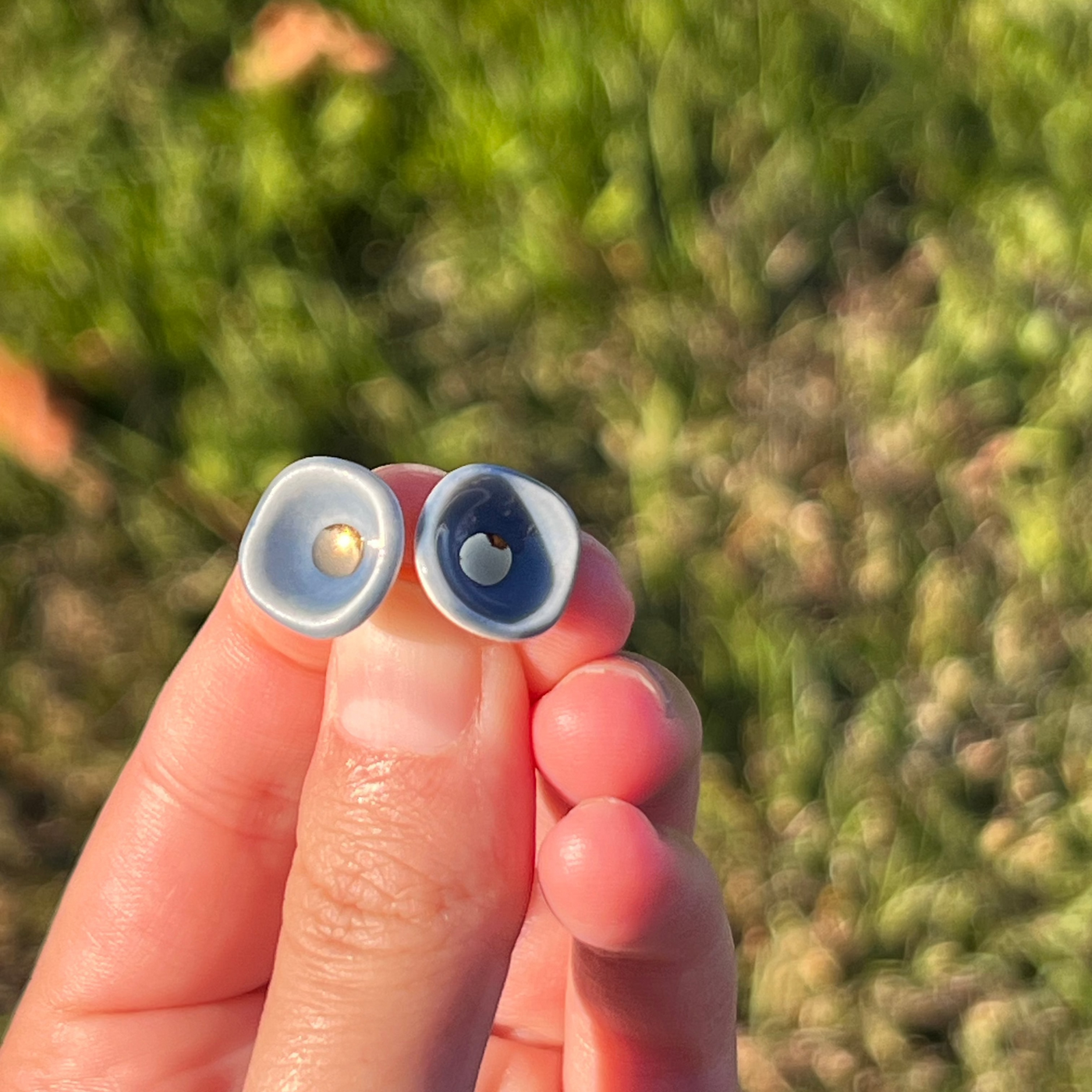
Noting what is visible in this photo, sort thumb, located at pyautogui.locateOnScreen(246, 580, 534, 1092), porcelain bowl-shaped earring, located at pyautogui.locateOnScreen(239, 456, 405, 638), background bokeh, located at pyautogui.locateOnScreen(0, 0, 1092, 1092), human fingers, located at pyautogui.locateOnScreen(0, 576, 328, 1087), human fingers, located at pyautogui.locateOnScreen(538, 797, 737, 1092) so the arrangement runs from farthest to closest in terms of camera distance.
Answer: background bokeh, located at pyautogui.locateOnScreen(0, 0, 1092, 1092) → human fingers, located at pyautogui.locateOnScreen(0, 576, 328, 1087) → human fingers, located at pyautogui.locateOnScreen(538, 797, 737, 1092) → thumb, located at pyautogui.locateOnScreen(246, 580, 534, 1092) → porcelain bowl-shaped earring, located at pyautogui.locateOnScreen(239, 456, 405, 638)

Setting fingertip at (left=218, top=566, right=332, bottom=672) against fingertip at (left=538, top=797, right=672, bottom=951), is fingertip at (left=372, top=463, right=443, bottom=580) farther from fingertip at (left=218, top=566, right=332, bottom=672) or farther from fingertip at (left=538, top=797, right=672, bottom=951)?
fingertip at (left=538, top=797, right=672, bottom=951)

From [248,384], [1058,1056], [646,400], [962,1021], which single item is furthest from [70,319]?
[1058,1056]

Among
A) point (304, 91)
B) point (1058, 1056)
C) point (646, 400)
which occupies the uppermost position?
point (304, 91)

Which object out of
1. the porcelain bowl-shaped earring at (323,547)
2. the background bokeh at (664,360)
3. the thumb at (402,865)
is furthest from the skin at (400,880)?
the background bokeh at (664,360)

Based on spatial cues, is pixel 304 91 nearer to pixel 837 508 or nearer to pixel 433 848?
pixel 837 508

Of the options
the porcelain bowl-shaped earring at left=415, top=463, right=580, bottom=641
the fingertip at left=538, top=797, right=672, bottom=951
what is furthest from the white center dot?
the fingertip at left=538, top=797, right=672, bottom=951

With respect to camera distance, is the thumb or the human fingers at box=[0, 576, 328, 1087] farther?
the human fingers at box=[0, 576, 328, 1087]

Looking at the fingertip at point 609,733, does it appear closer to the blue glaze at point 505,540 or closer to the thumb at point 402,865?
the thumb at point 402,865
